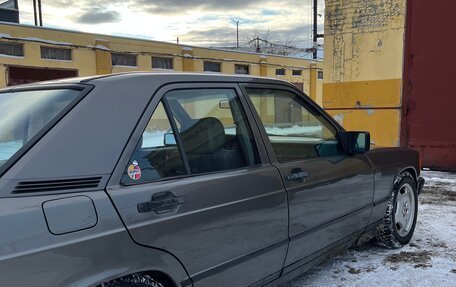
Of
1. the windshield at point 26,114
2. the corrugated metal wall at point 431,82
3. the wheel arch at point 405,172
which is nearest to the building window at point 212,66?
the corrugated metal wall at point 431,82

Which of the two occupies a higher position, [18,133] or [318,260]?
[18,133]

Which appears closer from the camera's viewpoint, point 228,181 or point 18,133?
point 18,133

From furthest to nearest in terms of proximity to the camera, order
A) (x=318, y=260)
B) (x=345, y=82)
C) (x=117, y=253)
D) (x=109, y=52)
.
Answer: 1. (x=109, y=52)
2. (x=345, y=82)
3. (x=318, y=260)
4. (x=117, y=253)


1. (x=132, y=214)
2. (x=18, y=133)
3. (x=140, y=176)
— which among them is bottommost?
(x=132, y=214)

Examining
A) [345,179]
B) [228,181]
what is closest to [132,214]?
[228,181]

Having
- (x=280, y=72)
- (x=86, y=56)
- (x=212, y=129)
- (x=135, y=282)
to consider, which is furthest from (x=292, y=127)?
(x=280, y=72)

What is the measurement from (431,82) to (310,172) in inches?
258

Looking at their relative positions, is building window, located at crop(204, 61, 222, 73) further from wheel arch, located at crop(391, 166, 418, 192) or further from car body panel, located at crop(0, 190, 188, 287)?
car body panel, located at crop(0, 190, 188, 287)

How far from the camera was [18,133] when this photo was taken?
2.03 meters

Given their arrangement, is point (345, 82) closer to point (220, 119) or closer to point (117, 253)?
point (220, 119)

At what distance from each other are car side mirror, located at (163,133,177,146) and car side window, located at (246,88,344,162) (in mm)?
715

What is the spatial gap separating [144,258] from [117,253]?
145 millimetres

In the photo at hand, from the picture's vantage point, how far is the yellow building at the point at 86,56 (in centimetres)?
1742

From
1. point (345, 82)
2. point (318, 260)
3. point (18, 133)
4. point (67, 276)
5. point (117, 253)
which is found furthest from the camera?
point (345, 82)
